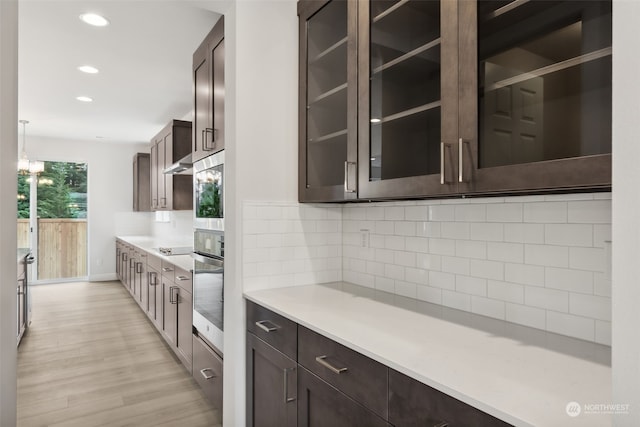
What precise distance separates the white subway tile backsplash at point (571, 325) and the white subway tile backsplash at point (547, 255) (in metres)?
0.17

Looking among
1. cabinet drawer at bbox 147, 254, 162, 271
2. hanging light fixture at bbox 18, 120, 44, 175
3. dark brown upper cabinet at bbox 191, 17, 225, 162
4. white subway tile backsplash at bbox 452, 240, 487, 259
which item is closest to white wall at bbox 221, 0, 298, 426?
dark brown upper cabinet at bbox 191, 17, 225, 162

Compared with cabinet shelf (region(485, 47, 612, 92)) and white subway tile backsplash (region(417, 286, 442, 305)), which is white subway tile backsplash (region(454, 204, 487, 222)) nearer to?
white subway tile backsplash (region(417, 286, 442, 305))

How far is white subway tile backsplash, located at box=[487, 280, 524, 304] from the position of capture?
4.47 ft

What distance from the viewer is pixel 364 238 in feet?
6.78

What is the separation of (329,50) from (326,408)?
157 cm

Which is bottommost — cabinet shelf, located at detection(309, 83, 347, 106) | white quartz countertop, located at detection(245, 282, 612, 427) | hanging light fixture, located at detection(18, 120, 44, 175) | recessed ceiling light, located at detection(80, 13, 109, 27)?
white quartz countertop, located at detection(245, 282, 612, 427)

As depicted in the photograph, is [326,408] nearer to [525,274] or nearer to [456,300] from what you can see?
[456,300]

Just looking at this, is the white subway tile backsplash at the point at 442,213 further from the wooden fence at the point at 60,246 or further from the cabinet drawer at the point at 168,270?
the wooden fence at the point at 60,246

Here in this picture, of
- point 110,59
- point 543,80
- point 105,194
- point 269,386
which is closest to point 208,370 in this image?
point 269,386

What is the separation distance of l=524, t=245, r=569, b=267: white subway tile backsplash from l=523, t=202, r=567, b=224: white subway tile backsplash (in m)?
0.09

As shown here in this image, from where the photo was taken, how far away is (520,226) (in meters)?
1.35

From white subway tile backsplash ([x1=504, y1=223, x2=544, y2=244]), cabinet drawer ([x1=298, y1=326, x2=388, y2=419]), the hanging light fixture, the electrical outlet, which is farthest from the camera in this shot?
the hanging light fixture

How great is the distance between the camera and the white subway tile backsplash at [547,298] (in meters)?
1.24

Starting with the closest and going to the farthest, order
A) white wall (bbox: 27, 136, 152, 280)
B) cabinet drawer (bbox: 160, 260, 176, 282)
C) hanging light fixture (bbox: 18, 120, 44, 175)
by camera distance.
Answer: cabinet drawer (bbox: 160, 260, 176, 282) → hanging light fixture (bbox: 18, 120, 44, 175) → white wall (bbox: 27, 136, 152, 280)
